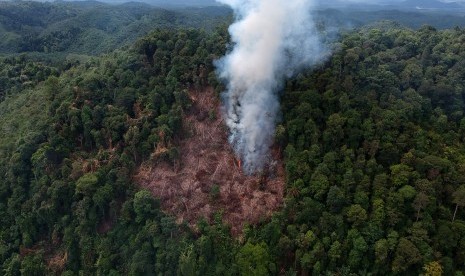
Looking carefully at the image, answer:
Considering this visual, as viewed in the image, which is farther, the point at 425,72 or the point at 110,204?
the point at 425,72

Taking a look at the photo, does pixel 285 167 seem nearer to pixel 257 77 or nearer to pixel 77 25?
pixel 257 77

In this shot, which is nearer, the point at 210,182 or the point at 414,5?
the point at 210,182

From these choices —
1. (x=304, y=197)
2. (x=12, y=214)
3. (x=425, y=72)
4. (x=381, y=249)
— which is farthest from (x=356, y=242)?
(x=12, y=214)

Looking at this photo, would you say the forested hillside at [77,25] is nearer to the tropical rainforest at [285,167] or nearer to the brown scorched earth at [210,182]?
the tropical rainforest at [285,167]

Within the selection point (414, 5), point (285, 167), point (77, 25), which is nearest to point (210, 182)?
point (285, 167)

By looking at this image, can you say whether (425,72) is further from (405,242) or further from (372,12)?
(372,12)

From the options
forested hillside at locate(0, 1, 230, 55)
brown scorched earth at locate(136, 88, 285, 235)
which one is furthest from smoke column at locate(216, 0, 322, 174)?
forested hillside at locate(0, 1, 230, 55)
